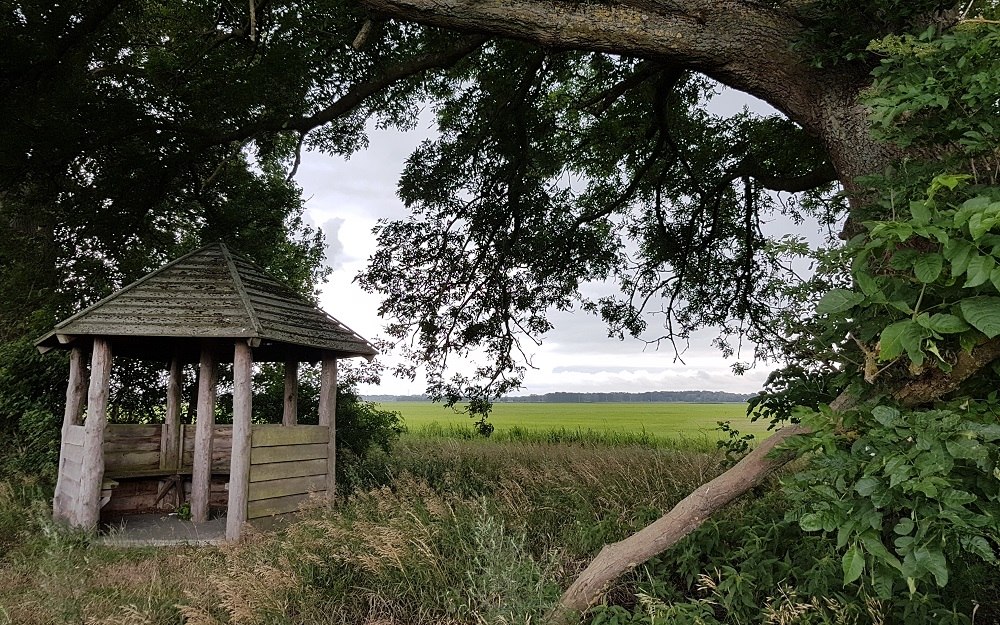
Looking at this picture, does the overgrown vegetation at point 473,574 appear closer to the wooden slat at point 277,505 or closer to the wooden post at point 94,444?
the wooden post at point 94,444

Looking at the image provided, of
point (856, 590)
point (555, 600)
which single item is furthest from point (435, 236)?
point (856, 590)

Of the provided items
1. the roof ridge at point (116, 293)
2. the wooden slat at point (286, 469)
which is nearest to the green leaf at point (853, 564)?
the wooden slat at point (286, 469)

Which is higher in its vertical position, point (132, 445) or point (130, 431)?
point (130, 431)

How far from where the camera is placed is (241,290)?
8375 millimetres

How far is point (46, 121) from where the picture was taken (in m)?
7.84

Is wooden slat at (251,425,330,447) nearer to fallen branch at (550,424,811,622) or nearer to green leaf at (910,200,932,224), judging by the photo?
fallen branch at (550,424,811,622)

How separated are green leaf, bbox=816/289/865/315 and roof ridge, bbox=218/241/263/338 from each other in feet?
22.0

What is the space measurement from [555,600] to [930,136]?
3.63m

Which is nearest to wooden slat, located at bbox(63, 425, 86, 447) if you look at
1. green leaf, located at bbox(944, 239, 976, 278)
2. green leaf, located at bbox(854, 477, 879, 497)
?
green leaf, located at bbox(854, 477, 879, 497)

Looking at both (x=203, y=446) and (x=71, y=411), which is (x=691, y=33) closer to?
(x=203, y=446)

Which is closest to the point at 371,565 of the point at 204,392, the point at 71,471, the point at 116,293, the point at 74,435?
the point at 204,392

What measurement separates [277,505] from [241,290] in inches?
118

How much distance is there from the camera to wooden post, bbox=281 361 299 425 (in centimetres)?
969

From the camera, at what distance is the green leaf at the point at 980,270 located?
2062mm
